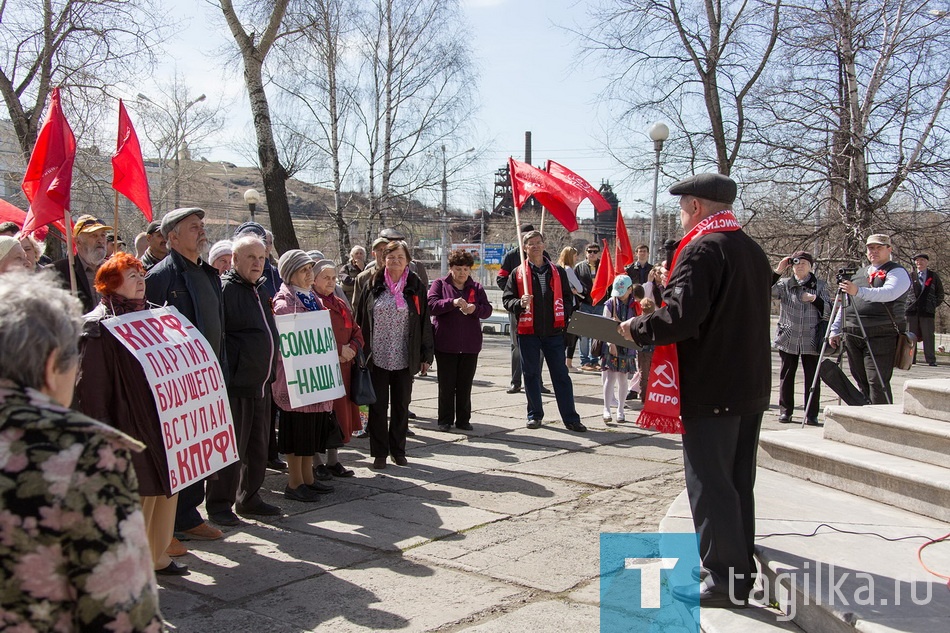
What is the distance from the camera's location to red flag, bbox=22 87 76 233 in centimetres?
591

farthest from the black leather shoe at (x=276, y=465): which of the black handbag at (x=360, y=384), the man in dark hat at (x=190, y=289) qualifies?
the man in dark hat at (x=190, y=289)

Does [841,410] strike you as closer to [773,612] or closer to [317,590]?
[773,612]

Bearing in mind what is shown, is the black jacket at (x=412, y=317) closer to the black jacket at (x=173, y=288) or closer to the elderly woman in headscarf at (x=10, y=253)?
the black jacket at (x=173, y=288)

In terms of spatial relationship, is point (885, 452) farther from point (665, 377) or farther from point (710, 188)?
point (710, 188)

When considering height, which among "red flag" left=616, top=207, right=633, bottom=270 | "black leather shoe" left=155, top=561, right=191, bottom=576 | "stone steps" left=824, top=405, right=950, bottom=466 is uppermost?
"red flag" left=616, top=207, right=633, bottom=270

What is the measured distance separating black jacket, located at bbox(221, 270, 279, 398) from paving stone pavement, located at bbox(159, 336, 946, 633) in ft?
3.29

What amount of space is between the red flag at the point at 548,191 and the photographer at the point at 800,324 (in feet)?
8.22

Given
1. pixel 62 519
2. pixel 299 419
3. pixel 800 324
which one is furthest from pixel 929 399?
pixel 62 519

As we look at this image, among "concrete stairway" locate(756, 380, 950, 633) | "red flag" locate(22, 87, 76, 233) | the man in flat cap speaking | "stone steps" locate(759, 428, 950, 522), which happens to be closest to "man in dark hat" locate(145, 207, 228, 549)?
"red flag" locate(22, 87, 76, 233)

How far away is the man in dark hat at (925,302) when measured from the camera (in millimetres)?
16188

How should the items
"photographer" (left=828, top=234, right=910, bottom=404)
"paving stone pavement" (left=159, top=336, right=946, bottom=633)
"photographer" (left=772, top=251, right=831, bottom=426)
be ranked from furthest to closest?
1. "photographer" (left=772, top=251, right=831, bottom=426)
2. "photographer" (left=828, top=234, right=910, bottom=404)
3. "paving stone pavement" (left=159, top=336, right=946, bottom=633)

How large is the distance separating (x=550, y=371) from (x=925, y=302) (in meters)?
10.6

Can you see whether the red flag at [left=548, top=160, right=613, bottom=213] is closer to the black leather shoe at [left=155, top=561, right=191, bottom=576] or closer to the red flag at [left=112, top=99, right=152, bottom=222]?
the red flag at [left=112, top=99, right=152, bottom=222]

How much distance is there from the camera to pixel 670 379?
409 cm
